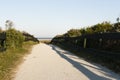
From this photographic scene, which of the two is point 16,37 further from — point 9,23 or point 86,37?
point 9,23

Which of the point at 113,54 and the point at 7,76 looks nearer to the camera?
the point at 7,76

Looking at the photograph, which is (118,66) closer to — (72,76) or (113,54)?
(113,54)

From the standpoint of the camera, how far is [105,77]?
1060 cm

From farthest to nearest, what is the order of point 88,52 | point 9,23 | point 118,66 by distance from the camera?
point 9,23, point 88,52, point 118,66

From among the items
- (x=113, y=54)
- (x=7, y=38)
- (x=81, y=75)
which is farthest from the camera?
(x=7, y=38)

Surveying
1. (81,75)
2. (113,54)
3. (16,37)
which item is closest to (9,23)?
(16,37)

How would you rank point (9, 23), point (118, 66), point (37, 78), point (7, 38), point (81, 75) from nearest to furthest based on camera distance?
point (37, 78) → point (81, 75) → point (118, 66) → point (7, 38) → point (9, 23)

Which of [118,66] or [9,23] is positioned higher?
[9,23]

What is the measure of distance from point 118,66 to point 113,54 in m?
2.21

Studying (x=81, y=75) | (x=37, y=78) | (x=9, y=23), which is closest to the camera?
(x=37, y=78)

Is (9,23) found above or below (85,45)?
above

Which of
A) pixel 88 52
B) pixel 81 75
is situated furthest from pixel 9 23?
pixel 81 75

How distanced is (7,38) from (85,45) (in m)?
6.44

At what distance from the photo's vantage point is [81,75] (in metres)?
11.0
